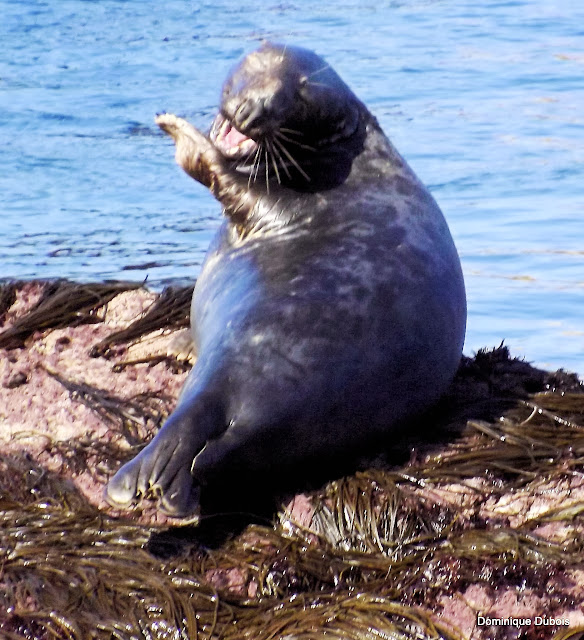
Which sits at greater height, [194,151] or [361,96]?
[194,151]

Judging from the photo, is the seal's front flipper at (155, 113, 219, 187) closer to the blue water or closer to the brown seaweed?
the brown seaweed

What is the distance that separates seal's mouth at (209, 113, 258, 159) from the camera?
4609 mm

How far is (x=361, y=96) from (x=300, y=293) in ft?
31.6

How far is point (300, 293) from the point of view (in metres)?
3.95

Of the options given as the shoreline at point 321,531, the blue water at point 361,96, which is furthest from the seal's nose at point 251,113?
the blue water at point 361,96

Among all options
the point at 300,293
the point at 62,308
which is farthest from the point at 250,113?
the point at 62,308

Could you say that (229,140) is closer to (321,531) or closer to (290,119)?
(290,119)

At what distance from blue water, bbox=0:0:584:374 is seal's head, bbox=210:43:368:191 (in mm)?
2273

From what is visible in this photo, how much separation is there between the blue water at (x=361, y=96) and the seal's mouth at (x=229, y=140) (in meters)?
2.32

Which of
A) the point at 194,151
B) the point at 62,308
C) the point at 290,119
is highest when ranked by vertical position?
the point at 290,119

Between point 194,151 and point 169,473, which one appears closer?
point 169,473

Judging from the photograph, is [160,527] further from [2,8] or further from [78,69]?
[2,8]

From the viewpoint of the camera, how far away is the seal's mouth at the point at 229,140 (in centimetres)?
461

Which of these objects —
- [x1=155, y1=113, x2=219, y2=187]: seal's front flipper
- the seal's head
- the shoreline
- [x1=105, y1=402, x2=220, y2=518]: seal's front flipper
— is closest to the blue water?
the seal's head
